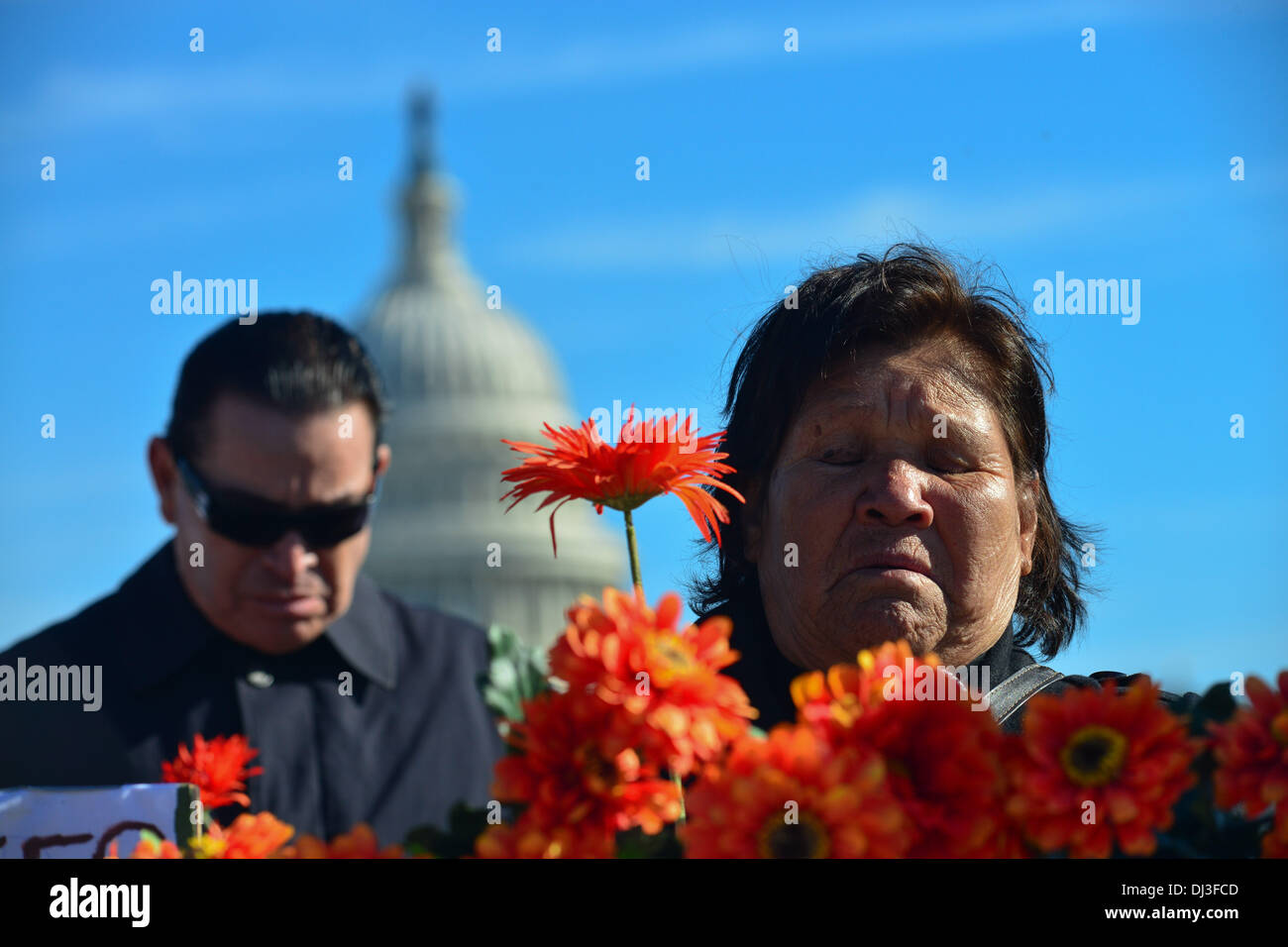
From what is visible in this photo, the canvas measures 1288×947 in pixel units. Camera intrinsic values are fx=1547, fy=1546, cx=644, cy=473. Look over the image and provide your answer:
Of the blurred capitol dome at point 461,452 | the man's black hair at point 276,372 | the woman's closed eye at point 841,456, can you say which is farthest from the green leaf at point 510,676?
the blurred capitol dome at point 461,452

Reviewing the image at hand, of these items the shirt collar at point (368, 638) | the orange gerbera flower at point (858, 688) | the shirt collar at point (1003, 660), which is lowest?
the orange gerbera flower at point (858, 688)

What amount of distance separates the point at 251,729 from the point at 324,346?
2.96ft

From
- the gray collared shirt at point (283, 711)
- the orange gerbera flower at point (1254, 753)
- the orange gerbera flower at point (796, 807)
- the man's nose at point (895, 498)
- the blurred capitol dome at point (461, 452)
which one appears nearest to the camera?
the orange gerbera flower at point (796, 807)

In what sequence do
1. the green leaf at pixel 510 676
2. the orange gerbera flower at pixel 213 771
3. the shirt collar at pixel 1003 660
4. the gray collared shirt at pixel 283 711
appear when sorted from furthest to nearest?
1. the gray collared shirt at pixel 283 711
2. the shirt collar at pixel 1003 660
3. the orange gerbera flower at pixel 213 771
4. the green leaf at pixel 510 676

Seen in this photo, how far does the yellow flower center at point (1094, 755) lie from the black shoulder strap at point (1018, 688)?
3.61 ft

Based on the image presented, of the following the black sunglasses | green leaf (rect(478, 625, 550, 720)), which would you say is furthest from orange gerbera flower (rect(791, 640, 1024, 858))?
the black sunglasses

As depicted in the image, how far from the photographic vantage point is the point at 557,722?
4.33 ft

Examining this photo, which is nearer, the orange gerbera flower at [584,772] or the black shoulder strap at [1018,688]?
the orange gerbera flower at [584,772]

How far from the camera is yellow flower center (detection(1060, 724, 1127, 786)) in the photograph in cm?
131

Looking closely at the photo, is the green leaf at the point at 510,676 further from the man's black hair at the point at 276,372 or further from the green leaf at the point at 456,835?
the man's black hair at the point at 276,372

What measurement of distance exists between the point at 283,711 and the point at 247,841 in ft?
7.20

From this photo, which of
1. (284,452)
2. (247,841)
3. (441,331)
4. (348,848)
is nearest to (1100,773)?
(348,848)

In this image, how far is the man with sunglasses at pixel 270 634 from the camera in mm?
3414
